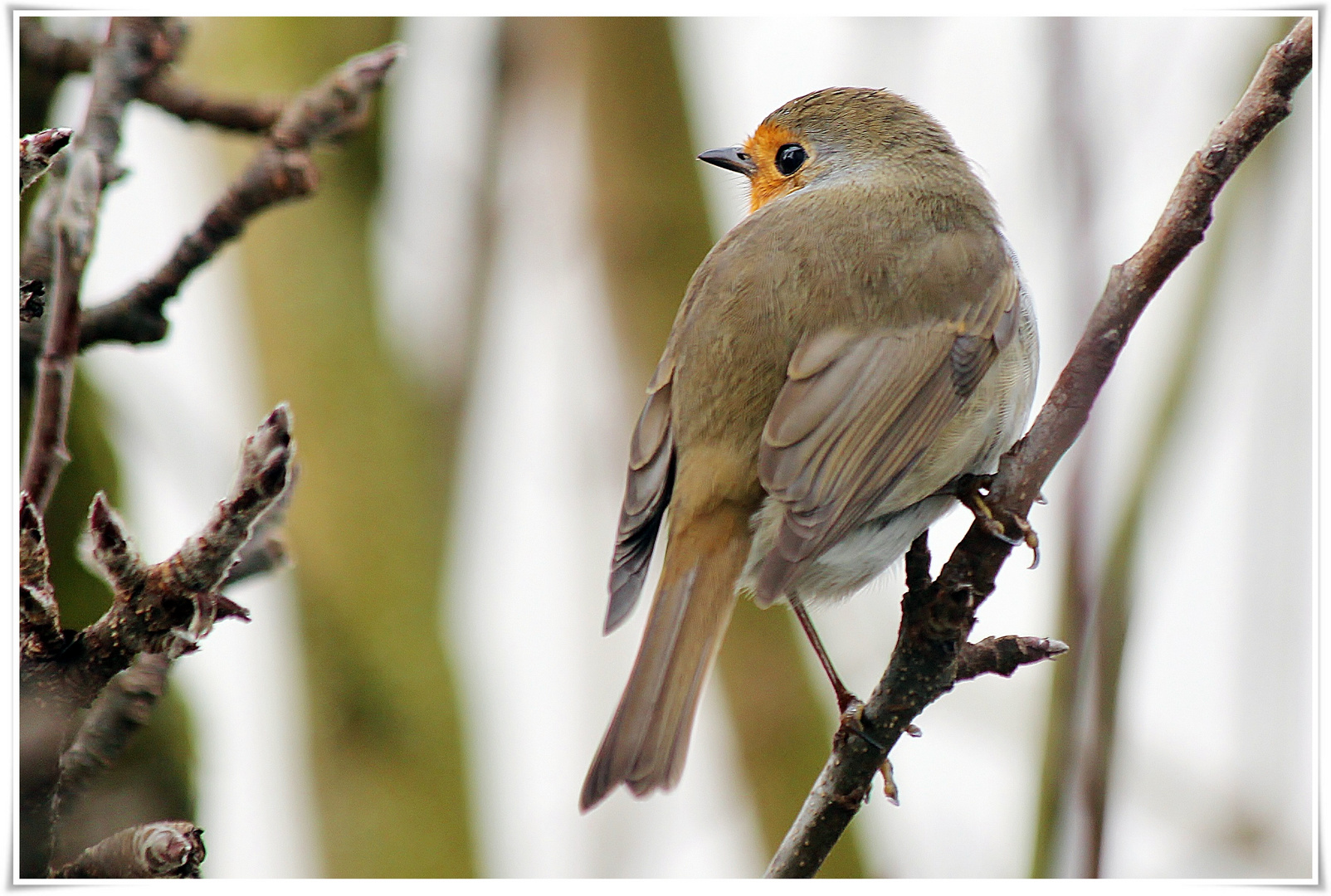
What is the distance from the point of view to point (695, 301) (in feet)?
9.79

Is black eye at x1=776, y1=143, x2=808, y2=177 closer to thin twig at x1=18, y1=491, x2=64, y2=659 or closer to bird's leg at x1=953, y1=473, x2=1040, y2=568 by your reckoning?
bird's leg at x1=953, y1=473, x2=1040, y2=568

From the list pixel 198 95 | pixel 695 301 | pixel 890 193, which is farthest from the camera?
pixel 890 193

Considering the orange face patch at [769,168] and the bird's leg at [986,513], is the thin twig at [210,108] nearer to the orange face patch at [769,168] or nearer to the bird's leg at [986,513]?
the orange face patch at [769,168]

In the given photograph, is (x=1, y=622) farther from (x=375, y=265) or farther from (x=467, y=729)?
(x=375, y=265)

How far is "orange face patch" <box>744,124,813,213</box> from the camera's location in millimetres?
3451

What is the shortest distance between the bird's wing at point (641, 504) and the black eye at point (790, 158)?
90 cm

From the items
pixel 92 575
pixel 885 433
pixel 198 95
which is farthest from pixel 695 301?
pixel 92 575

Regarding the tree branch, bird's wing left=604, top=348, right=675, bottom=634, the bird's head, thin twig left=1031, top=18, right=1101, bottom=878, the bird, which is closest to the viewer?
the tree branch

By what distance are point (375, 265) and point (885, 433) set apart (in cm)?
219

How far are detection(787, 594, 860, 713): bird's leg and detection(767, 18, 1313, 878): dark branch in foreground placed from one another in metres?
0.34

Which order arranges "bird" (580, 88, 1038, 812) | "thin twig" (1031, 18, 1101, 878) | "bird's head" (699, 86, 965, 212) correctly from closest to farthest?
"thin twig" (1031, 18, 1101, 878), "bird" (580, 88, 1038, 812), "bird's head" (699, 86, 965, 212)

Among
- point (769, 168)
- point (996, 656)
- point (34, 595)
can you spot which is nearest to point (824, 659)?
point (996, 656)

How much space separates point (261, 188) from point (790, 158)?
1621mm

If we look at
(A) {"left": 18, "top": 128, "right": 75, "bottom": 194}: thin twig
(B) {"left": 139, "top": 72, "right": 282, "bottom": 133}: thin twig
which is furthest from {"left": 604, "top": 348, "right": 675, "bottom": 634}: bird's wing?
(A) {"left": 18, "top": 128, "right": 75, "bottom": 194}: thin twig
